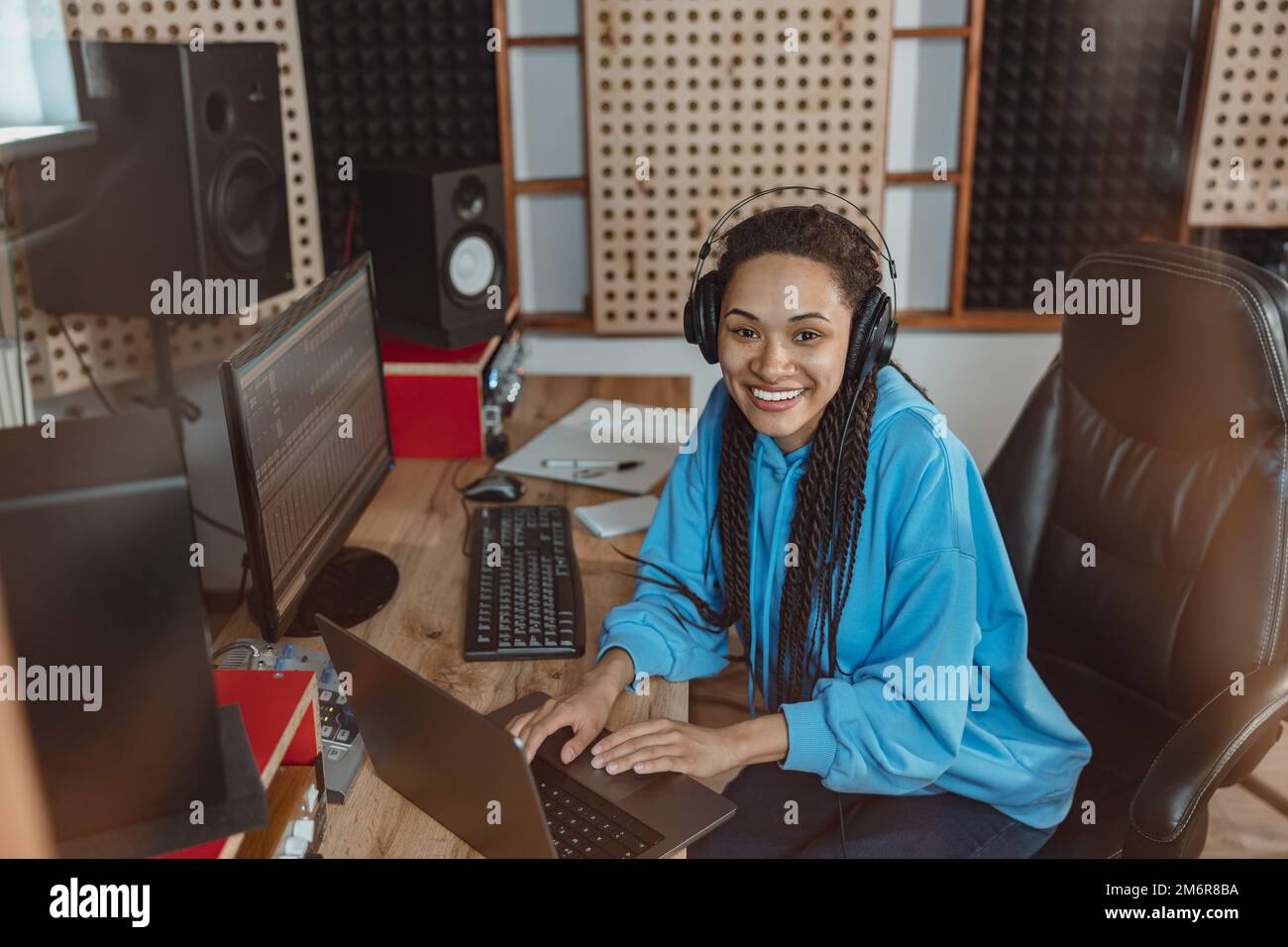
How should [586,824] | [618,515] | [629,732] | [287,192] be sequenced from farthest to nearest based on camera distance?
[287,192], [618,515], [629,732], [586,824]

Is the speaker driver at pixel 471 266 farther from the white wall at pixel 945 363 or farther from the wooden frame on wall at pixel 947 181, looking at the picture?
the white wall at pixel 945 363

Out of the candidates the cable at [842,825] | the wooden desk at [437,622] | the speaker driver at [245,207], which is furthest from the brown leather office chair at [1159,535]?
the speaker driver at [245,207]

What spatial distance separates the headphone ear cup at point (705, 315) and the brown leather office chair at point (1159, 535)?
0.55 meters

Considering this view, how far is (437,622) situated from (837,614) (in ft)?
1.81

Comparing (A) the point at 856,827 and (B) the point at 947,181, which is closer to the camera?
(A) the point at 856,827

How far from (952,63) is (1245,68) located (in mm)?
642

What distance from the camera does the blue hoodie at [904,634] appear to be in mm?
1298

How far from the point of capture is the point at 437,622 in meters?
1.51

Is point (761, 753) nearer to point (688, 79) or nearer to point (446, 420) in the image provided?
point (446, 420)

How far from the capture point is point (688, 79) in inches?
98.1

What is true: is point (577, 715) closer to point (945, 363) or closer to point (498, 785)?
point (498, 785)

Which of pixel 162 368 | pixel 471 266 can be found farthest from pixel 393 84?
pixel 162 368

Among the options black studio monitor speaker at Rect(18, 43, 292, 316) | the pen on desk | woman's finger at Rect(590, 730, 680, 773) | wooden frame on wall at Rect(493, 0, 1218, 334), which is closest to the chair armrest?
woman's finger at Rect(590, 730, 680, 773)
